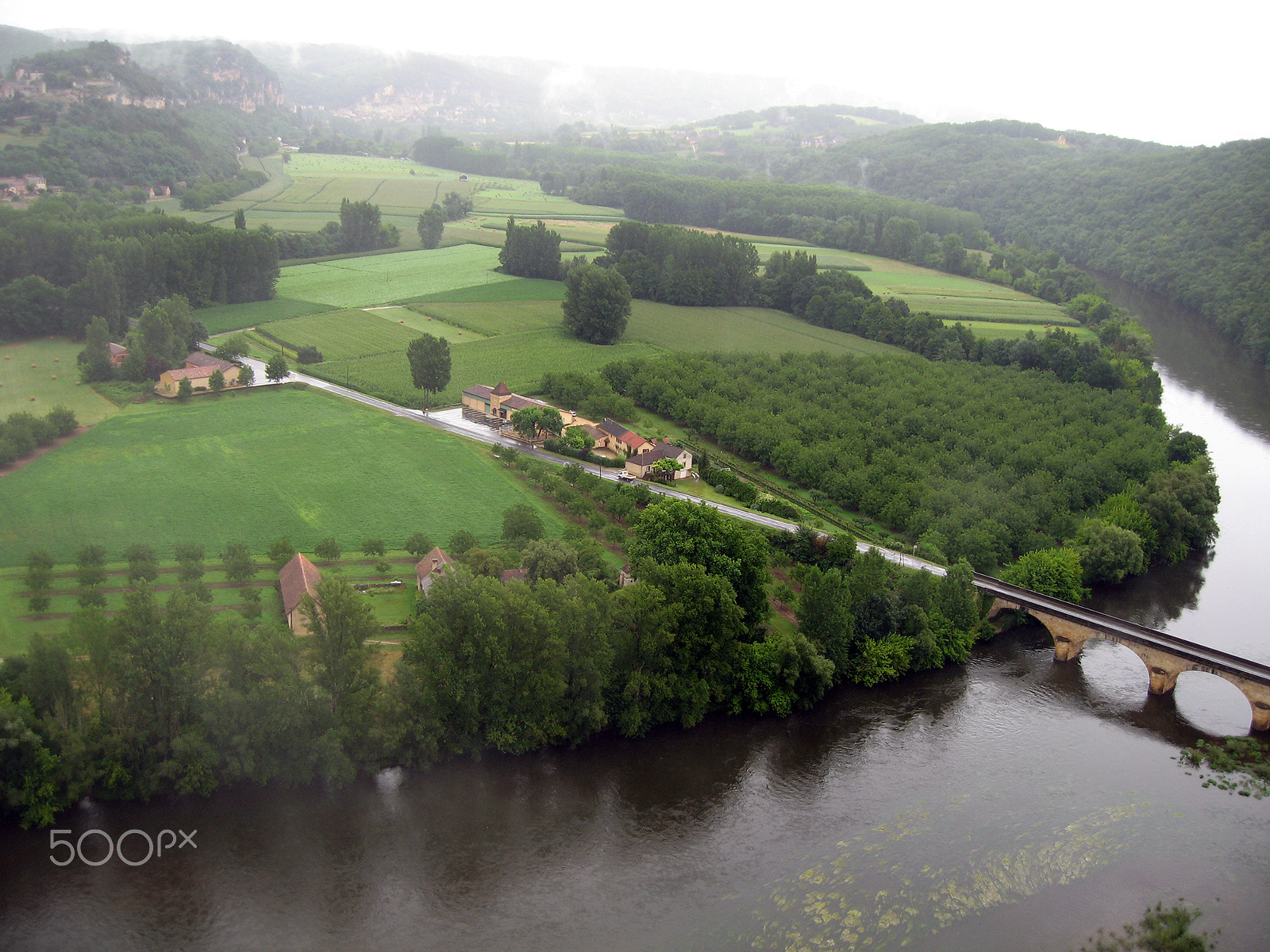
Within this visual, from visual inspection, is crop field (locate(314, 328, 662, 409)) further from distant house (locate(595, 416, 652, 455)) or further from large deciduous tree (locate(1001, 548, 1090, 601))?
large deciduous tree (locate(1001, 548, 1090, 601))

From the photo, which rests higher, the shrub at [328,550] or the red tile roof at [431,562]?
the red tile roof at [431,562]

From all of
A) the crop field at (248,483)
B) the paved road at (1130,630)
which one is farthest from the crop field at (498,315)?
the paved road at (1130,630)

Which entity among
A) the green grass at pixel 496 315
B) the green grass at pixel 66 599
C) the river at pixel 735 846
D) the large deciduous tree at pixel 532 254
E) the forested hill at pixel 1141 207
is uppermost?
the forested hill at pixel 1141 207

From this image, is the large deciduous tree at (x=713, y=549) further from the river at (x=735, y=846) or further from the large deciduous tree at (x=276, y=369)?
the large deciduous tree at (x=276, y=369)

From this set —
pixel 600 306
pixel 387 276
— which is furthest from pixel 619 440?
pixel 387 276

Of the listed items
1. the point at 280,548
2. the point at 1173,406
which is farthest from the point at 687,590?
the point at 1173,406

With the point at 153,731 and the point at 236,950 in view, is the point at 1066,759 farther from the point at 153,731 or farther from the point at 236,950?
the point at 153,731

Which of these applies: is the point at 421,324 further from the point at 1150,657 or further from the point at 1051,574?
the point at 1150,657
